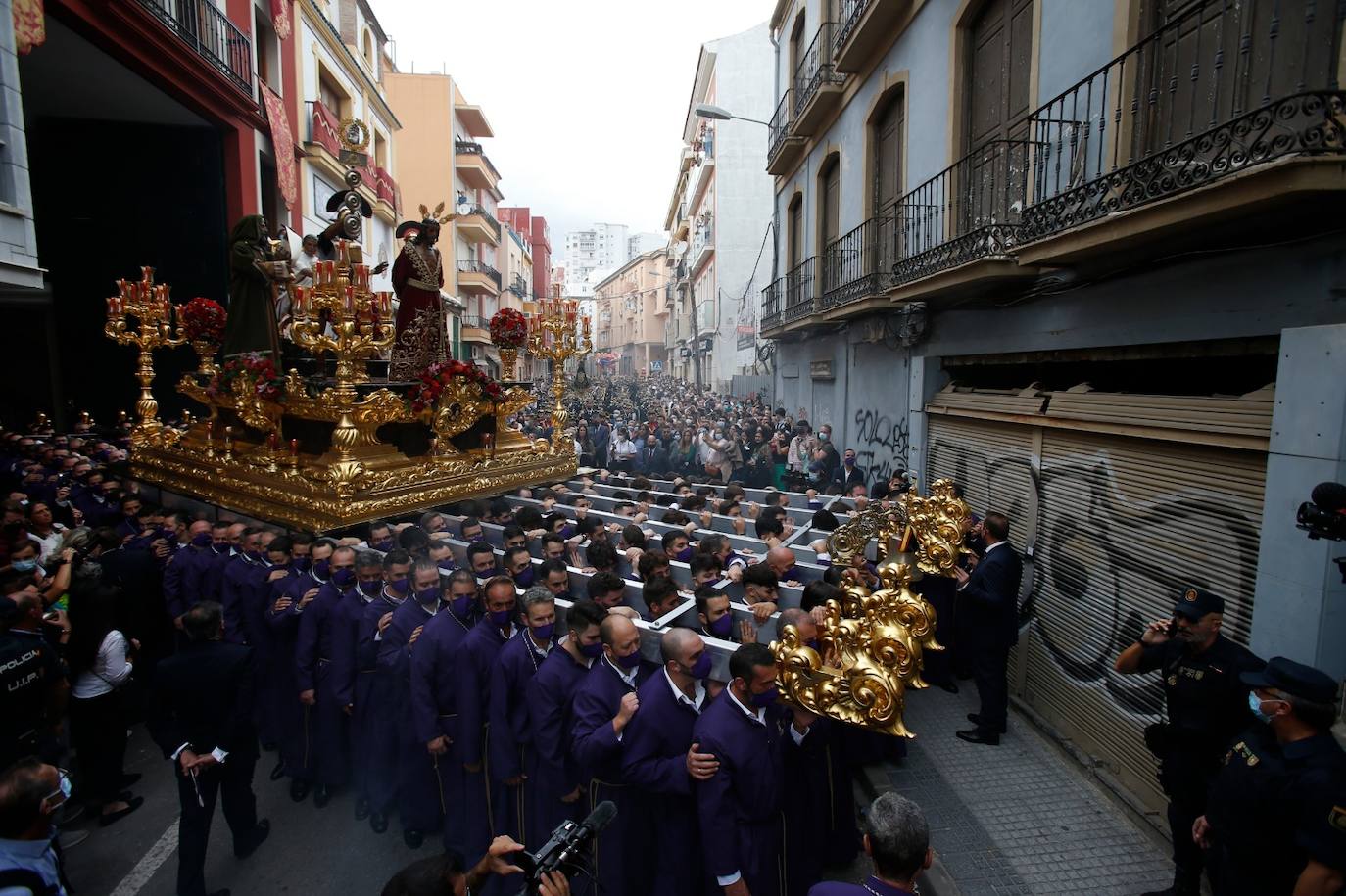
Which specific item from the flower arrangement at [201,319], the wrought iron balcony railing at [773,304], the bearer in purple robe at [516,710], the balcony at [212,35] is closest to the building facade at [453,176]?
the balcony at [212,35]

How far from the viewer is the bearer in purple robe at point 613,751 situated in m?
3.66

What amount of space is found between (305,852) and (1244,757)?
563 cm

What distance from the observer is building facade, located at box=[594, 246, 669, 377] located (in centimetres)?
7077

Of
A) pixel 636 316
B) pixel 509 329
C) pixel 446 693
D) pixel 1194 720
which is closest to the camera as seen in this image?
pixel 1194 720

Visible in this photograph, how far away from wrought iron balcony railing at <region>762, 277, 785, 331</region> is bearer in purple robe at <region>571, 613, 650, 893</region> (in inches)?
539

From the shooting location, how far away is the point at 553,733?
393 centimetres

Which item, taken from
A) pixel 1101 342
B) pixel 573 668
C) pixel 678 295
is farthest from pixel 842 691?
pixel 678 295

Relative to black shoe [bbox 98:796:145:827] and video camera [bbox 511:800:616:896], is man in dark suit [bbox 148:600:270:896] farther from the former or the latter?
video camera [bbox 511:800:616:896]

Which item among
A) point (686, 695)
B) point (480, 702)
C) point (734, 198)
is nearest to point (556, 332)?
point (480, 702)

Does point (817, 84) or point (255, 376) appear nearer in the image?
point (255, 376)

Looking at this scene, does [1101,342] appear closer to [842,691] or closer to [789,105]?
[842,691]

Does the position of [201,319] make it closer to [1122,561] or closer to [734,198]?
[1122,561]

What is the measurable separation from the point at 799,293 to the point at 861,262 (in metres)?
4.00

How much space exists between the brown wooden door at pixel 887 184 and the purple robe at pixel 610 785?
27.2ft
